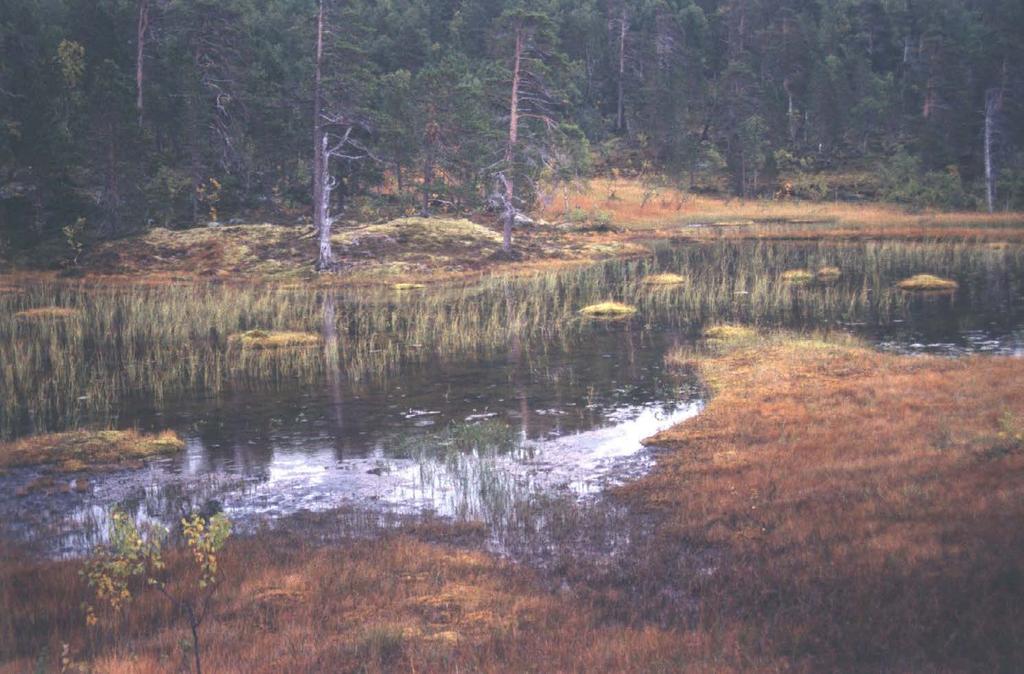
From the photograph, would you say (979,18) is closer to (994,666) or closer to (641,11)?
(641,11)

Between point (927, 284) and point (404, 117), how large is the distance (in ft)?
112

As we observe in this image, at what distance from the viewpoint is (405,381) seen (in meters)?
20.7

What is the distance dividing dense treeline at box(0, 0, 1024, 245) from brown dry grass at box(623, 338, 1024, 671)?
32.4 metres

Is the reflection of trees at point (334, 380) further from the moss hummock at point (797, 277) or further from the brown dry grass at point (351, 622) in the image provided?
the moss hummock at point (797, 277)

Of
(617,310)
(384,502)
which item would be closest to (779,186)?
(617,310)

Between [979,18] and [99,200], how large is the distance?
9678 centimetres

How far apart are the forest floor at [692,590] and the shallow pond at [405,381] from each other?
1.81 metres

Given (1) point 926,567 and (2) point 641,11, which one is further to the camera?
(2) point 641,11

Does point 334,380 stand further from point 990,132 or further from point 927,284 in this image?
point 990,132

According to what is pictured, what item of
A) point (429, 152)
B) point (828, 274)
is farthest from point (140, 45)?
point (828, 274)

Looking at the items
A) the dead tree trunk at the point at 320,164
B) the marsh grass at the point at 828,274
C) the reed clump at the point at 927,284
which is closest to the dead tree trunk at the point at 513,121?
the dead tree trunk at the point at 320,164

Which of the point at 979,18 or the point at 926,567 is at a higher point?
the point at 979,18

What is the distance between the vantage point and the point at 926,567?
25.4 ft

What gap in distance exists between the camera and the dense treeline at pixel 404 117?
152ft
